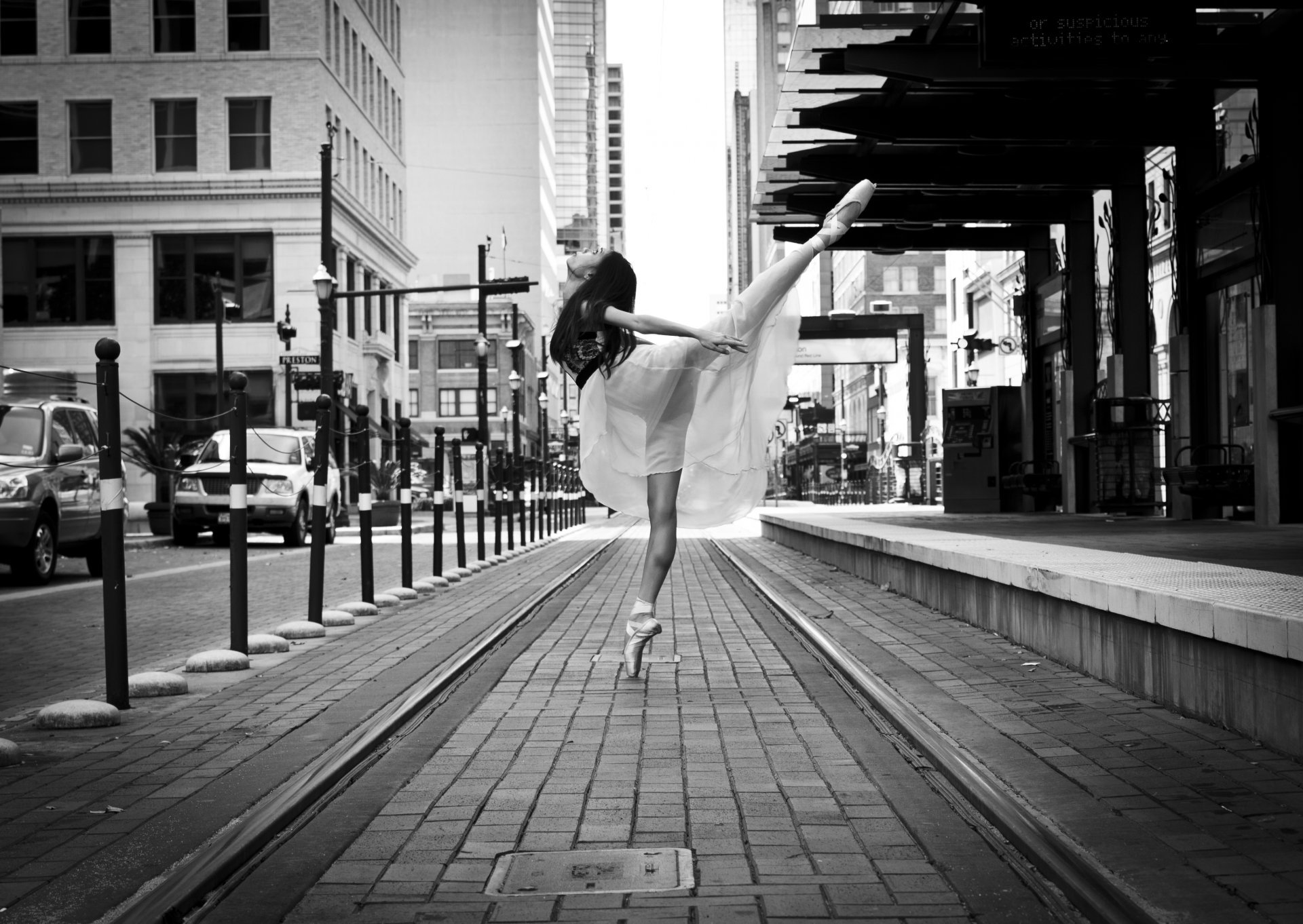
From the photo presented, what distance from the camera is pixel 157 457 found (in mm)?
36406

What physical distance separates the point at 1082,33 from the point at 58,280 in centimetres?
4757

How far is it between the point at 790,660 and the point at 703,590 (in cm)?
632

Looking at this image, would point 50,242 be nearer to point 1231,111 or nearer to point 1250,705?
point 1231,111

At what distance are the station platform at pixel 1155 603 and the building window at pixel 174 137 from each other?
46.5m

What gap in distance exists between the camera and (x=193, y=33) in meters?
56.3

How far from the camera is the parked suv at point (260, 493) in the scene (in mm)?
27188

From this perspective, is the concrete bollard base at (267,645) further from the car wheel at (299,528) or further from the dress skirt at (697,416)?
the car wheel at (299,528)

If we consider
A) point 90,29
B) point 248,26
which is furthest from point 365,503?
point 90,29

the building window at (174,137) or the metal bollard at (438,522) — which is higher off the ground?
the building window at (174,137)

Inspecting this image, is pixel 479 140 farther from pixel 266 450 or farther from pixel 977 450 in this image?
pixel 977 450

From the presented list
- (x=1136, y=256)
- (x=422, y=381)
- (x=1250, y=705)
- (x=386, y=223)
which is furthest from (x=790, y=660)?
(x=422, y=381)

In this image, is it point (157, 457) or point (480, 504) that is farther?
point (157, 457)

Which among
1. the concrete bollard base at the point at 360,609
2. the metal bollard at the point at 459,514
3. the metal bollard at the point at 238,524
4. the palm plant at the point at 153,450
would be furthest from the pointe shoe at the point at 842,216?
the palm plant at the point at 153,450

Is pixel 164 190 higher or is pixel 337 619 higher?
pixel 164 190
